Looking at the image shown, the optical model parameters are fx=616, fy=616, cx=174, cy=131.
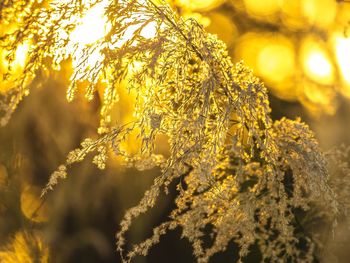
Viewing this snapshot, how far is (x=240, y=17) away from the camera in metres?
3.53

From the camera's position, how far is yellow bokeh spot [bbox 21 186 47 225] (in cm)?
279

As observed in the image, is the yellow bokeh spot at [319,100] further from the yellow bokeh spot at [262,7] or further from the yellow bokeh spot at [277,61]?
the yellow bokeh spot at [262,7]

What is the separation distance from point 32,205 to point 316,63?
5.58ft

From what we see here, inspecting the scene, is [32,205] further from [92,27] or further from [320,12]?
[320,12]

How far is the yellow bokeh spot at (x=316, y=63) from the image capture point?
327 centimetres

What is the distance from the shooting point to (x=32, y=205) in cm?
282

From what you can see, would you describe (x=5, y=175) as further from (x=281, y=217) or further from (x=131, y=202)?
(x=281, y=217)

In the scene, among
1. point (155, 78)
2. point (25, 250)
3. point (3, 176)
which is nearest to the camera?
point (155, 78)

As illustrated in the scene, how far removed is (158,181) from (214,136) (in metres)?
0.19

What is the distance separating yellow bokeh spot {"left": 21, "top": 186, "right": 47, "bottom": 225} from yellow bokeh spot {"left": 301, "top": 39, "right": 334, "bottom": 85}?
1581 mm

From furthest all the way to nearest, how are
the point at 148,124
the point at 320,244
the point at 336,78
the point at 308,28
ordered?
the point at 308,28 → the point at 336,78 → the point at 320,244 → the point at 148,124

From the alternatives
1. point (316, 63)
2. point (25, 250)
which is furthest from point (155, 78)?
point (316, 63)

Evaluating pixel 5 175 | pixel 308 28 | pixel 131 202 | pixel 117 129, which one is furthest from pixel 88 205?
pixel 308 28

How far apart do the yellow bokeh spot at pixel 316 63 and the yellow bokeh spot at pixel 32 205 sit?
1581 millimetres
